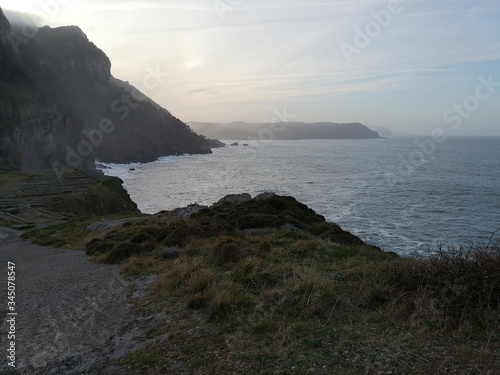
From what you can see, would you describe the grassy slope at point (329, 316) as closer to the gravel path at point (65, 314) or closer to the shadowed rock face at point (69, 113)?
the gravel path at point (65, 314)

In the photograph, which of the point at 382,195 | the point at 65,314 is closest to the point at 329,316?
the point at 65,314

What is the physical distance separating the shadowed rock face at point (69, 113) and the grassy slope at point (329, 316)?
6533cm

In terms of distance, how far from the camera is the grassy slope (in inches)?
226

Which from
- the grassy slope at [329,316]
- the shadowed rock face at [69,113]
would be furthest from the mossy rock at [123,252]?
the shadowed rock face at [69,113]

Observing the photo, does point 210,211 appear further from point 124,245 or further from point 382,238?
point 382,238

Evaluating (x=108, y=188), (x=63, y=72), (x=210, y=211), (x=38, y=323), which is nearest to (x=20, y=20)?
(x=63, y=72)

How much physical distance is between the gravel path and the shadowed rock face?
5860 centimetres

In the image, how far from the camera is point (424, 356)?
5.67 metres

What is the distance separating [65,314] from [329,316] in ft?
19.5

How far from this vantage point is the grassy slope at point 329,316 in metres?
5.73
